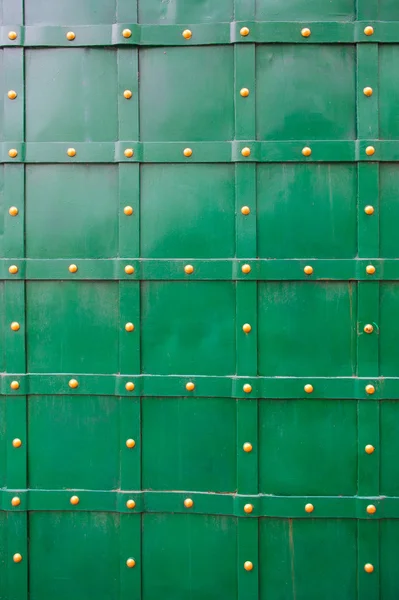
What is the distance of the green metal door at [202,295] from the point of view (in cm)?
192

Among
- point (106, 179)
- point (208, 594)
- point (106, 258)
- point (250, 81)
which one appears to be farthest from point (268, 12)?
point (208, 594)

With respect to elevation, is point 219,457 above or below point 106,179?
below

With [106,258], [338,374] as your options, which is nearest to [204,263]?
[106,258]

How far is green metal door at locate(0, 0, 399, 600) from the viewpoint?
6.29 feet

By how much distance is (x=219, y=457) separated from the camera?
1.96 m

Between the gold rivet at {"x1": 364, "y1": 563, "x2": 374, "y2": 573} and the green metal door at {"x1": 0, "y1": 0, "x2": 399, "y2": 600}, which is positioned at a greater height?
the green metal door at {"x1": 0, "y1": 0, "x2": 399, "y2": 600}

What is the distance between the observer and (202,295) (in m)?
1.94

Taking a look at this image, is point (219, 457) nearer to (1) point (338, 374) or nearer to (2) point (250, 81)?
(1) point (338, 374)

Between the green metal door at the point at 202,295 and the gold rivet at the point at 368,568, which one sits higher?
the green metal door at the point at 202,295

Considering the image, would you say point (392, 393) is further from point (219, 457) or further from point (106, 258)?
point (106, 258)

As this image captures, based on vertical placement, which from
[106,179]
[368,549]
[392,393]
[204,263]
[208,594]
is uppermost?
[106,179]

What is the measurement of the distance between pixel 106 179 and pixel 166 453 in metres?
0.96

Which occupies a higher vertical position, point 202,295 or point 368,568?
point 202,295

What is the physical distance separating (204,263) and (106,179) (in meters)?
0.44
